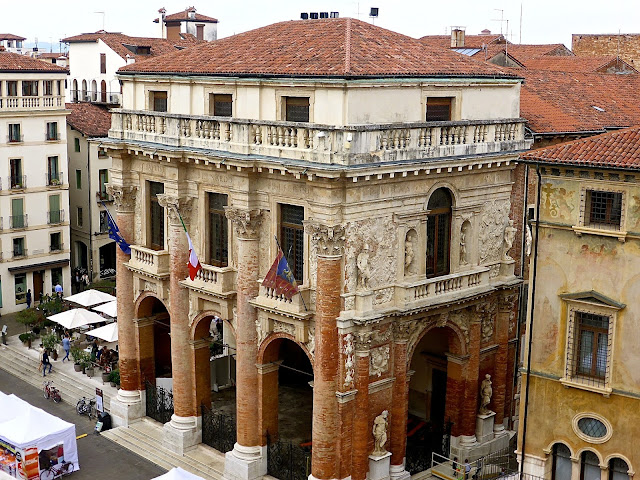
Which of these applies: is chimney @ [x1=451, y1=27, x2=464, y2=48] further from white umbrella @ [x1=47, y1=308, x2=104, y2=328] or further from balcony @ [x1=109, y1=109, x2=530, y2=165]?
white umbrella @ [x1=47, y1=308, x2=104, y2=328]

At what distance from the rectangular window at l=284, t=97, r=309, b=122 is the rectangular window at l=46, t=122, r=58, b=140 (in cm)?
3070

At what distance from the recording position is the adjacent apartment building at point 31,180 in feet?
185

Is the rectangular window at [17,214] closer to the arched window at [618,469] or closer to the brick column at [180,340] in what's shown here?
the brick column at [180,340]

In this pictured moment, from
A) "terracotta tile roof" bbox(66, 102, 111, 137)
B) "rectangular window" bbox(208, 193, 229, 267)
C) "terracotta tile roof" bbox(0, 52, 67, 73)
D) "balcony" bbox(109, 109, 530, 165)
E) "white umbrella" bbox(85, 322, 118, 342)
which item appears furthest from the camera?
"terracotta tile roof" bbox(66, 102, 111, 137)

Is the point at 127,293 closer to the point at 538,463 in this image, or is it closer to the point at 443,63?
the point at 443,63

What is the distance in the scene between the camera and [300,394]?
42438mm

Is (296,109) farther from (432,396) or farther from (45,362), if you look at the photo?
(45,362)

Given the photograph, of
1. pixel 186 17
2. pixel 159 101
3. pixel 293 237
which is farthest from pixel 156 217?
pixel 186 17

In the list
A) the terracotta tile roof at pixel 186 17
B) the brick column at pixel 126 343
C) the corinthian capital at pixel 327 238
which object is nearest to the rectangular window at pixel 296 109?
the corinthian capital at pixel 327 238

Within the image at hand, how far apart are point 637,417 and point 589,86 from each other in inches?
870

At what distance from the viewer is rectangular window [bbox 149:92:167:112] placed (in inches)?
1480

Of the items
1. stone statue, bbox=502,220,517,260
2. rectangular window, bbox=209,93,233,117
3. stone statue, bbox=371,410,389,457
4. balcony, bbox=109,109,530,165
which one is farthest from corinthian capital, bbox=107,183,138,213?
stone statue, bbox=502,220,517,260

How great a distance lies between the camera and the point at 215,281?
35031 millimetres

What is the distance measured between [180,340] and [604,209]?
59.8 ft
